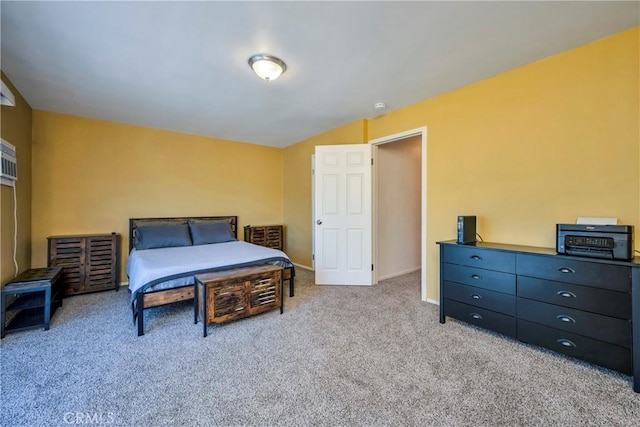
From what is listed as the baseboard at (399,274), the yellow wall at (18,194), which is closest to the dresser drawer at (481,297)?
the baseboard at (399,274)

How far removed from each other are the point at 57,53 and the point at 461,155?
3.84m

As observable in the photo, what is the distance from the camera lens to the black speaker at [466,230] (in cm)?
250

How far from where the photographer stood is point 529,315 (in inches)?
80.3

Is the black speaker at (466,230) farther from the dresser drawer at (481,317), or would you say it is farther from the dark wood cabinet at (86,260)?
the dark wood cabinet at (86,260)

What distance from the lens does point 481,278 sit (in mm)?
2314

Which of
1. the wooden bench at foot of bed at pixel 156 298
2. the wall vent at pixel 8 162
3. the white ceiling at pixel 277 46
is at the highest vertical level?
the white ceiling at pixel 277 46

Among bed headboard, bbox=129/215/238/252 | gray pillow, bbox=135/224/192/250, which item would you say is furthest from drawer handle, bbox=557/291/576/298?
bed headboard, bbox=129/215/238/252

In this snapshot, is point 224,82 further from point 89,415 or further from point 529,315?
point 529,315

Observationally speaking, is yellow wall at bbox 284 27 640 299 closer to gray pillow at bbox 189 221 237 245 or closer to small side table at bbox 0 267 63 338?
gray pillow at bbox 189 221 237 245

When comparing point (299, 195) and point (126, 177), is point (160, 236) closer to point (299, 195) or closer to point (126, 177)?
point (126, 177)

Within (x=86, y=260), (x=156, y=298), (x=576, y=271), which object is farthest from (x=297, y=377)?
(x=86, y=260)

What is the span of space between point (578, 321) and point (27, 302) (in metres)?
4.61

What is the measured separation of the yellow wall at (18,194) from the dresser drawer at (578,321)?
463cm

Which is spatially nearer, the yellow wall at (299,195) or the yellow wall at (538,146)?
the yellow wall at (538,146)
